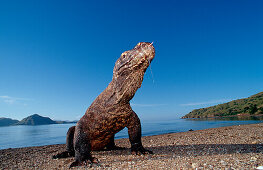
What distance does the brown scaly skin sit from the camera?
5031 mm

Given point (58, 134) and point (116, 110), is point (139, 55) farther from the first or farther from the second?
point (58, 134)

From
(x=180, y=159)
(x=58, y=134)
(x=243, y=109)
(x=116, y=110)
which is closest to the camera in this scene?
(x=180, y=159)

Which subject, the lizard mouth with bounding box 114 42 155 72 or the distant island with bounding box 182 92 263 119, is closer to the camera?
the lizard mouth with bounding box 114 42 155 72

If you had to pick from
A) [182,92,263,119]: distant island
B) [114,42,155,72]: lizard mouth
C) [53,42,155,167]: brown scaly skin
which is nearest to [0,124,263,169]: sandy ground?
[53,42,155,167]: brown scaly skin

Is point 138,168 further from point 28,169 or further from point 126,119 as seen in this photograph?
point 28,169

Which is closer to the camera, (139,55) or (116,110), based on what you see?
(139,55)

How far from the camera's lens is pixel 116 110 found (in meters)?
5.57

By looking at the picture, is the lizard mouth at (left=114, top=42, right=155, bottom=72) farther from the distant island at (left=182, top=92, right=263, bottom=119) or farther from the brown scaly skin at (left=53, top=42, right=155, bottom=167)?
the distant island at (left=182, top=92, right=263, bottom=119)

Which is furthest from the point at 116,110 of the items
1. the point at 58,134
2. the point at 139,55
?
the point at 58,134

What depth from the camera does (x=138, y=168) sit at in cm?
440

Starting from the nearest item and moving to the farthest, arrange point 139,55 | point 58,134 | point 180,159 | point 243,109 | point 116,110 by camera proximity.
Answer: point 139,55 → point 180,159 → point 116,110 → point 58,134 → point 243,109

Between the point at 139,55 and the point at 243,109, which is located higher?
the point at 139,55

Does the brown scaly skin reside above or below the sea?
above

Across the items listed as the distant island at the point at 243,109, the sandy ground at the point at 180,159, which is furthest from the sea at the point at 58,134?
the distant island at the point at 243,109
